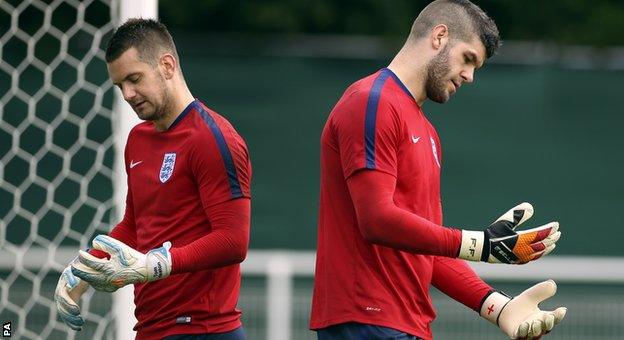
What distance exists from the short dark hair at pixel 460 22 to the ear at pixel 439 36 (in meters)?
0.02

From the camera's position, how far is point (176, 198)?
4.02 metres

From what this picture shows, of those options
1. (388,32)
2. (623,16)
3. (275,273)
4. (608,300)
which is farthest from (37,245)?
(623,16)

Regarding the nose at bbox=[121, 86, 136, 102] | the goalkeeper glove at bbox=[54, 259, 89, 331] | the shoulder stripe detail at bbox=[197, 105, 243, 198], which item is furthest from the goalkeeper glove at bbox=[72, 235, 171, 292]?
the nose at bbox=[121, 86, 136, 102]

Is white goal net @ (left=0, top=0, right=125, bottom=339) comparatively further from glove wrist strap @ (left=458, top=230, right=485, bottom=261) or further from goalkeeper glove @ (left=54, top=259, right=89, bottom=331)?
glove wrist strap @ (left=458, top=230, right=485, bottom=261)

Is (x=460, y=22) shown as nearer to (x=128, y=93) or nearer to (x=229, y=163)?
(x=229, y=163)

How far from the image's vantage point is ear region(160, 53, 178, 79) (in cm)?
414

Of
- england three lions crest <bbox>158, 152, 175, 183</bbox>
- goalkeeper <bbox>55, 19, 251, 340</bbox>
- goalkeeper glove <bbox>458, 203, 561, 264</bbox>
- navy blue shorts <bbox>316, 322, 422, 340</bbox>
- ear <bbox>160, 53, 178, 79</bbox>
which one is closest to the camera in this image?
goalkeeper glove <bbox>458, 203, 561, 264</bbox>

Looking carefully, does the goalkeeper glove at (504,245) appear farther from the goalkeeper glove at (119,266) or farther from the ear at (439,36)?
the goalkeeper glove at (119,266)

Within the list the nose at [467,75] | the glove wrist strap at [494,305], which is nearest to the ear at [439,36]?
the nose at [467,75]

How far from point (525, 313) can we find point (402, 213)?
24.6 inches

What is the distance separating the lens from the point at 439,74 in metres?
3.95

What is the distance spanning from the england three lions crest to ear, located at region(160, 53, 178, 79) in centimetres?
27

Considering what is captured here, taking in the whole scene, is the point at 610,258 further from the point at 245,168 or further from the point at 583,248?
the point at 245,168

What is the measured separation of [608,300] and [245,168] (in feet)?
17.3
